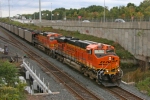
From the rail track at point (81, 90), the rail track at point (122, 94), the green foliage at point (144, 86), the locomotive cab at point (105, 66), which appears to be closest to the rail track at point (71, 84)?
the rail track at point (81, 90)

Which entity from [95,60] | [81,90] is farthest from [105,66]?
Result: [81,90]

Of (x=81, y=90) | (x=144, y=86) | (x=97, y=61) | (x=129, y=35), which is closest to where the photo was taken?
(x=81, y=90)

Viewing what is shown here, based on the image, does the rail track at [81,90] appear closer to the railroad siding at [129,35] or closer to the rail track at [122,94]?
the rail track at [122,94]

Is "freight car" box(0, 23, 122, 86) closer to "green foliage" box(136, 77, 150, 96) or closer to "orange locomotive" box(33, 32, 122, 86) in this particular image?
"orange locomotive" box(33, 32, 122, 86)

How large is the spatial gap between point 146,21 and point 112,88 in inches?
667

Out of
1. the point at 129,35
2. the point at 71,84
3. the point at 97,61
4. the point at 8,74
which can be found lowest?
the point at 71,84

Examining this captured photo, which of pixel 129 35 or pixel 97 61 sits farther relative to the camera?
pixel 129 35

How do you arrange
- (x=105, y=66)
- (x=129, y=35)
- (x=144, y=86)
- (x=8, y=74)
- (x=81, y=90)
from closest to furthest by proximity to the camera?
(x=8, y=74) → (x=81, y=90) → (x=144, y=86) → (x=105, y=66) → (x=129, y=35)

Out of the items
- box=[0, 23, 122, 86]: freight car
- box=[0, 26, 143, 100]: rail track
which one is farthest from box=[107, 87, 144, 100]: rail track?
box=[0, 23, 122, 86]: freight car

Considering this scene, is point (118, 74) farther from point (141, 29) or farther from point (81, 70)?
point (141, 29)

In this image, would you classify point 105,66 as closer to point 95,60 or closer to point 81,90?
point 95,60

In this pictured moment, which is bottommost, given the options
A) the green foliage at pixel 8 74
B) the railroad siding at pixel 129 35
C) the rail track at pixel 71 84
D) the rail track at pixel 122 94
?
the rail track at pixel 122 94

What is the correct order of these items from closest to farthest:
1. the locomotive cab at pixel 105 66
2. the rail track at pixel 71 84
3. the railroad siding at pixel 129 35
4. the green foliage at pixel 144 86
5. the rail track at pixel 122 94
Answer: the rail track at pixel 122 94
the rail track at pixel 71 84
the green foliage at pixel 144 86
the locomotive cab at pixel 105 66
the railroad siding at pixel 129 35

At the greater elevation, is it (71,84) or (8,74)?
(8,74)
